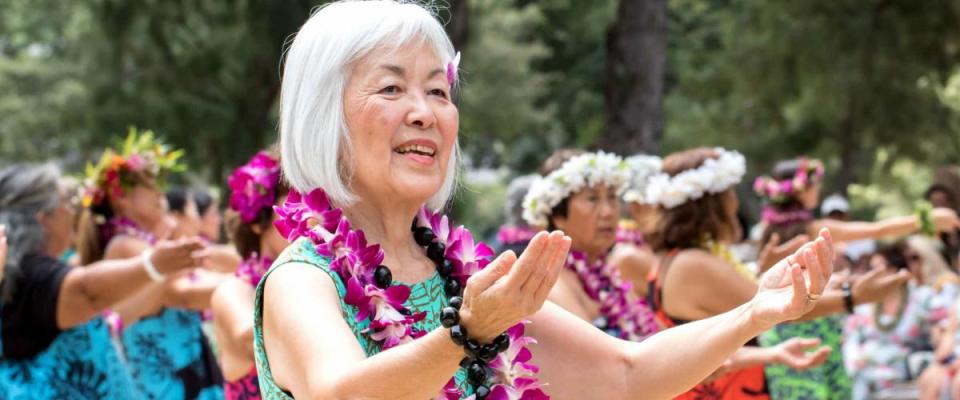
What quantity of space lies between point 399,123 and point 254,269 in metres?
2.89

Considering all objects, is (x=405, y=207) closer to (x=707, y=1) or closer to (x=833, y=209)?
(x=833, y=209)

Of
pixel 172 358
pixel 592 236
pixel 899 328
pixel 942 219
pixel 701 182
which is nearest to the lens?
pixel 592 236

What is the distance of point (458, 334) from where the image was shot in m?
2.03

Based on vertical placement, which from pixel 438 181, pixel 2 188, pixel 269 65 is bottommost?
pixel 269 65

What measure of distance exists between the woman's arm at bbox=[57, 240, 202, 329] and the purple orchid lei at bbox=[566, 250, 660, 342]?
171 centimetres

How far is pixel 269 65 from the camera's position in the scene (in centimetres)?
1478

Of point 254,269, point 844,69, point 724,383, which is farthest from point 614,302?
point 844,69

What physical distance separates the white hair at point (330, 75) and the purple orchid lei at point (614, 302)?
3304mm

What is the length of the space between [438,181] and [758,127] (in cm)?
1498

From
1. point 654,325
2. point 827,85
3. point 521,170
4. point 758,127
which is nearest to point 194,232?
point 654,325

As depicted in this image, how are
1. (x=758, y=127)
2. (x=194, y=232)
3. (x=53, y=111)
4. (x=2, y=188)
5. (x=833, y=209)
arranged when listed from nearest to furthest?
(x=2, y=188) < (x=194, y=232) < (x=833, y=209) < (x=758, y=127) < (x=53, y=111)

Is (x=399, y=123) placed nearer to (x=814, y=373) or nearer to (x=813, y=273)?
(x=813, y=273)

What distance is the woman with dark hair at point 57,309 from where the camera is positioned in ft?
17.0

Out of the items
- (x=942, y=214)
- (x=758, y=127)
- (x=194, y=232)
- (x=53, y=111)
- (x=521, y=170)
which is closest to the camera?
(x=942, y=214)
